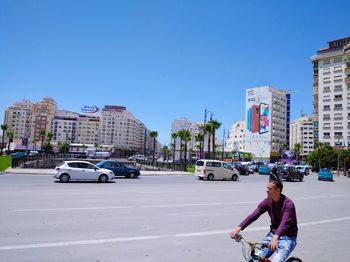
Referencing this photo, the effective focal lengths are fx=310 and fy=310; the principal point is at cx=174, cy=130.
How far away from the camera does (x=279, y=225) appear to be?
407 cm

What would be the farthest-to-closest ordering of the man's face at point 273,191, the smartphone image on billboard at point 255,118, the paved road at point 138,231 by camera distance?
the smartphone image on billboard at point 255,118
the paved road at point 138,231
the man's face at point 273,191

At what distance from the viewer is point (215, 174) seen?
30.5 meters

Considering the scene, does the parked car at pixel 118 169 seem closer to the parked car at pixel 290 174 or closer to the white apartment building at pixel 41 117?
the parked car at pixel 290 174

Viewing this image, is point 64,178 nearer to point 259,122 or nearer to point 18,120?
point 259,122

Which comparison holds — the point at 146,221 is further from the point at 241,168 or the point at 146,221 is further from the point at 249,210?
the point at 241,168

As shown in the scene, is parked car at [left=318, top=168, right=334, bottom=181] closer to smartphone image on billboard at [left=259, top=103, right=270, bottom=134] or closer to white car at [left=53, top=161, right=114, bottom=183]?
white car at [left=53, top=161, right=114, bottom=183]

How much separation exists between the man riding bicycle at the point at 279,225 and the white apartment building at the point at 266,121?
429 feet

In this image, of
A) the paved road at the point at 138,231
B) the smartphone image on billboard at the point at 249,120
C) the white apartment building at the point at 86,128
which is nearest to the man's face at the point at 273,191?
the paved road at the point at 138,231

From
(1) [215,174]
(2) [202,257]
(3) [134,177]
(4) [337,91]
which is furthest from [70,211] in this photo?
(4) [337,91]

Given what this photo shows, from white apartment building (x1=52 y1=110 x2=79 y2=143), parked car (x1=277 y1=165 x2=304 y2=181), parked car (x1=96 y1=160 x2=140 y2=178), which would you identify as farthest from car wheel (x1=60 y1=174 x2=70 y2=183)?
white apartment building (x1=52 y1=110 x2=79 y2=143)

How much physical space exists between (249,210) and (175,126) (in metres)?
187

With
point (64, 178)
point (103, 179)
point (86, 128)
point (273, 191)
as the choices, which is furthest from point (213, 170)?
point (86, 128)

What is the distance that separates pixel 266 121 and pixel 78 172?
122 m

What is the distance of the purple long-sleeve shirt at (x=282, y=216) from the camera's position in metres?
3.95
